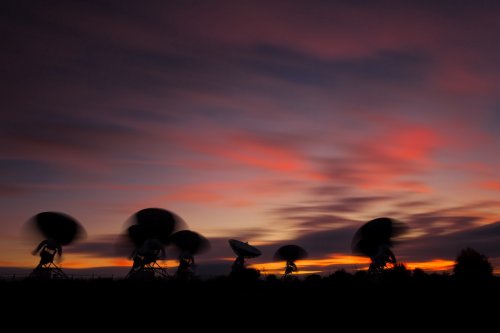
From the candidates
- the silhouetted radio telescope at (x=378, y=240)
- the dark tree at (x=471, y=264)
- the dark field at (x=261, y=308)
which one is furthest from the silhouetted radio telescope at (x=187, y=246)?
the dark tree at (x=471, y=264)

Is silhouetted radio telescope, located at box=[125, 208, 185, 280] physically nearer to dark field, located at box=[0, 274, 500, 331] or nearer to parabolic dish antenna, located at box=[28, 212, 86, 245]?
parabolic dish antenna, located at box=[28, 212, 86, 245]

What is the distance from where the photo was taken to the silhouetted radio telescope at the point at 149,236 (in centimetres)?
6875

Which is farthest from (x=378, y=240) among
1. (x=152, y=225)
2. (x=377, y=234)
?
(x=152, y=225)

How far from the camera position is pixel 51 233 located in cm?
6806

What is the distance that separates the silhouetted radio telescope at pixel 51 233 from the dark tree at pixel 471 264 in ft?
300

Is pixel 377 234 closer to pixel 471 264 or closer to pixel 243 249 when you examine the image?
pixel 243 249

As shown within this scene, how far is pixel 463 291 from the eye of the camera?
43.6m

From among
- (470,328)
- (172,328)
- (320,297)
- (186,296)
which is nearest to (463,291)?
(320,297)

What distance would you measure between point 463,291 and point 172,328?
3253 centimetres

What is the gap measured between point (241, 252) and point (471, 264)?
71.6 m

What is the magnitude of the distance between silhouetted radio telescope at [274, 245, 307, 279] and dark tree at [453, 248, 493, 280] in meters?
40.9

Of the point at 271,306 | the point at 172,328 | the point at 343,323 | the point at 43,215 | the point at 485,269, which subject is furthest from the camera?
the point at 485,269

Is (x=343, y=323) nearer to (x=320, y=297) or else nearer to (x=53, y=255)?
(x=320, y=297)

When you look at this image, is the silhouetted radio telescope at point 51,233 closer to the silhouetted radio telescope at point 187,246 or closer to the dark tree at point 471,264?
the silhouetted radio telescope at point 187,246
